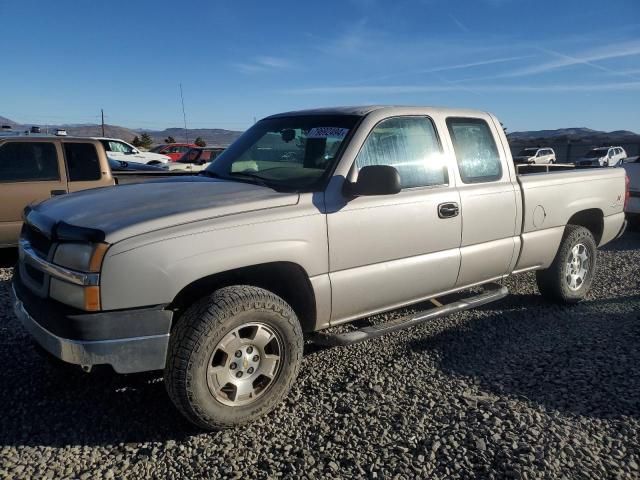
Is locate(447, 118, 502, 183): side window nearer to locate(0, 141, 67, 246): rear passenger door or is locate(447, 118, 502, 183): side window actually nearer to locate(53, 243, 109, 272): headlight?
locate(53, 243, 109, 272): headlight

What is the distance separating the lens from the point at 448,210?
391cm

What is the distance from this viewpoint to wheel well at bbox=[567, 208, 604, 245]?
5.40 metres

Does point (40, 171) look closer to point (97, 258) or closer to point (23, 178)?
point (23, 178)

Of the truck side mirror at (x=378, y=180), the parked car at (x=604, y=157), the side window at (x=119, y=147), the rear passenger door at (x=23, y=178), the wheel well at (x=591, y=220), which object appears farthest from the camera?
the parked car at (x=604, y=157)

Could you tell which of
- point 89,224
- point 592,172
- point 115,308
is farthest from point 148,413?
point 592,172

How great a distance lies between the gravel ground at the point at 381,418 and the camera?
271cm

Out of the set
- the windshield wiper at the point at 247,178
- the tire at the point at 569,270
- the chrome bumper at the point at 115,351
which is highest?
the windshield wiper at the point at 247,178

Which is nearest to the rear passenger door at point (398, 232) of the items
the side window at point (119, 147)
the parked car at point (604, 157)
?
the side window at point (119, 147)

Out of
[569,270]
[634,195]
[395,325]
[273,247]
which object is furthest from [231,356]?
[634,195]

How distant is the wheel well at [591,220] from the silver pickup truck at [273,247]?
77 centimetres

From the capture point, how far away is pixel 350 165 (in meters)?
3.51

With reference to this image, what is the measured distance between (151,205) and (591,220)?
4.64m

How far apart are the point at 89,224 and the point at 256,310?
1.01 metres

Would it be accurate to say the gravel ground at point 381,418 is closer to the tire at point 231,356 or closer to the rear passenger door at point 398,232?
the tire at point 231,356
